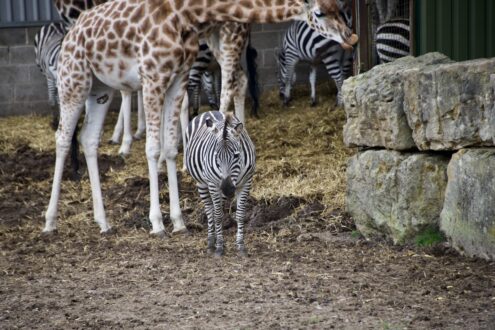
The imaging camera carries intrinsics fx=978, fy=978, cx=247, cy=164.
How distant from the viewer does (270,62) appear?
14.7 m

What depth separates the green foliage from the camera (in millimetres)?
7004

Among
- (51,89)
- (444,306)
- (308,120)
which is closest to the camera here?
(444,306)

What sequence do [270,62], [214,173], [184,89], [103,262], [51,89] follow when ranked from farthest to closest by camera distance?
[270,62], [51,89], [184,89], [103,262], [214,173]

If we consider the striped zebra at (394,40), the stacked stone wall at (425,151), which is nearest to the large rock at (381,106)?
the stacked stone wall at (425,151)

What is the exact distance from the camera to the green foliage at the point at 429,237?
7.00 m

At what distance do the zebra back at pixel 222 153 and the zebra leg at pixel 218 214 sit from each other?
67mm

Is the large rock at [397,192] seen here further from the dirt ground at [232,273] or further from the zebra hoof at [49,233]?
the zebra hoof at [49,233]

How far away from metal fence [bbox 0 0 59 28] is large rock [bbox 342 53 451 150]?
25.5 feet

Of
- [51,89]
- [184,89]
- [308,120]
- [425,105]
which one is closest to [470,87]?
[425,105]

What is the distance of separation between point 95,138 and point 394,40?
11.8 ft

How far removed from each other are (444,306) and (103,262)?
279cm

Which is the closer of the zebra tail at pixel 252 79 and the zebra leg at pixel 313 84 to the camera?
the zebra tail at pixel 252 79

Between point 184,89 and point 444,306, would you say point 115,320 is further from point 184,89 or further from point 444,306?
point 184,89

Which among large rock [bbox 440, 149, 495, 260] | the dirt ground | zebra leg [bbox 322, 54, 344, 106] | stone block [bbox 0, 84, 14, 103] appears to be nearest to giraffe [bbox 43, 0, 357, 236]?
the dirt ground
